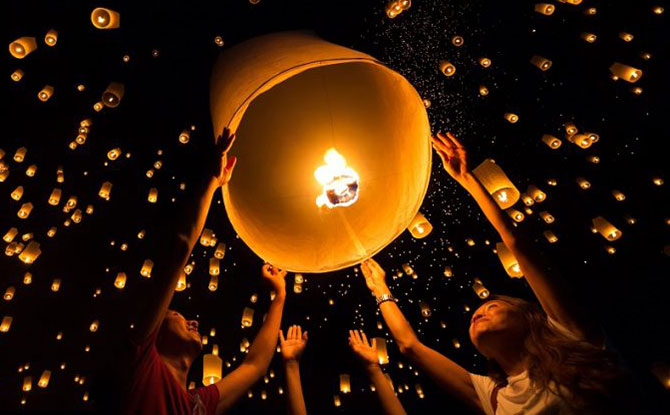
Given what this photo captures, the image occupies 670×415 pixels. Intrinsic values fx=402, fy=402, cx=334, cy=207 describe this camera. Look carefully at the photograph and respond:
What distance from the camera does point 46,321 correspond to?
5559 millimetres

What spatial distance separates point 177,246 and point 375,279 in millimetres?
1464

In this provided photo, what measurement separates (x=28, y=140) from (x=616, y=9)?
673 centimetres

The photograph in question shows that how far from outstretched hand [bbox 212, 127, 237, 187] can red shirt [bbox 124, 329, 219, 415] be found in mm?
687

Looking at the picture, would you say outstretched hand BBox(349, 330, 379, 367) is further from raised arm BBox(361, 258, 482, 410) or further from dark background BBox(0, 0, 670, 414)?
dark background BBox(0, 0, 670, 414)

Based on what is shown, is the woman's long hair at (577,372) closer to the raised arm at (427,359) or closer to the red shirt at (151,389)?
the raised arm at (427,359)

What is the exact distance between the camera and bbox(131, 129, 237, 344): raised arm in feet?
4.81

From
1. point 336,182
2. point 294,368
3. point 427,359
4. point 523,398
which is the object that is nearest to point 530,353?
point 523,398

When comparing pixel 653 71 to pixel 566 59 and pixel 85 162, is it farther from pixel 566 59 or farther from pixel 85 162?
pixel 85 162

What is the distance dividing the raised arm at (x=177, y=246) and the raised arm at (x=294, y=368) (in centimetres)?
117

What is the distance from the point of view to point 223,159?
175 centimetres

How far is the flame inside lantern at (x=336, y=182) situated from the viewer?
1.82 metres

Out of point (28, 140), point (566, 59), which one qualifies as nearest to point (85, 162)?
point (28, 140)

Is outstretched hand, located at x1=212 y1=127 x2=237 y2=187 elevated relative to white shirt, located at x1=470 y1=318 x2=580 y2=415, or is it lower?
elevated

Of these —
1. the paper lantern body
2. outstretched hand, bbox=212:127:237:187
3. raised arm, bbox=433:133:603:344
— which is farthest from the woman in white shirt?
outstretched hand, bbox=212:127:237:187
